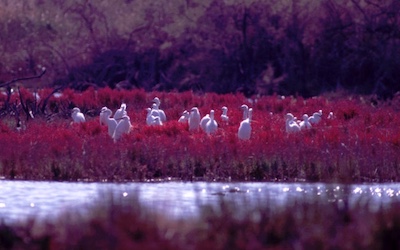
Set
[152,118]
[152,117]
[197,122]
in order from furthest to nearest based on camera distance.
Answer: [152,117], [152,118], [197,122]

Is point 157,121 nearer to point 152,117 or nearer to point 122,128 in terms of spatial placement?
point 152,117

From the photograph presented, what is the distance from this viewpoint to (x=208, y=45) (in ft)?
155

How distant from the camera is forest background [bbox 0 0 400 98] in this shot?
43000mm

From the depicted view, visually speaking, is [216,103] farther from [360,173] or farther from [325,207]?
[325,207]

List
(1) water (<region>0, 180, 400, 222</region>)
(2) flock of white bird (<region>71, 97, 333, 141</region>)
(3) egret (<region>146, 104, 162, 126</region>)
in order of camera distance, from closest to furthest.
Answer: (1) water (<region>0, 180, 400, 222</region>) → (2) flock of white bird (<region>71, 97, 333, 141</region>) → (3) egret (<region>146, 104, 162, 126</region>)

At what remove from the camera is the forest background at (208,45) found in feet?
141

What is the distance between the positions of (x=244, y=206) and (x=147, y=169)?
7.58 m

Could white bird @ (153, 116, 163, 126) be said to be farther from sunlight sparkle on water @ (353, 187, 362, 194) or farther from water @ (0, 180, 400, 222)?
sunlight sparkle on water @ (353, 187, 362, 194)

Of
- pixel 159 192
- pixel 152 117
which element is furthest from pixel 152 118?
pixel 159 192

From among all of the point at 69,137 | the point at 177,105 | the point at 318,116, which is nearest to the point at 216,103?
the point at 177,105

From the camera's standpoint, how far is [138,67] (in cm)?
4641

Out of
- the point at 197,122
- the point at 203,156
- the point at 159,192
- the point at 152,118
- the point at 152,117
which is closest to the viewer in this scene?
the point at 159,192

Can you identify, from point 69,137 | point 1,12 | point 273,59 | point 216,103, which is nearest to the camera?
point 69,137

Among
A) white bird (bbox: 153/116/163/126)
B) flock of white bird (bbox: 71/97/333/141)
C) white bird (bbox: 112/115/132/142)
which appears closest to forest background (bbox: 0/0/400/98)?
flock of white bird (bbox: 71/97/333/141)
